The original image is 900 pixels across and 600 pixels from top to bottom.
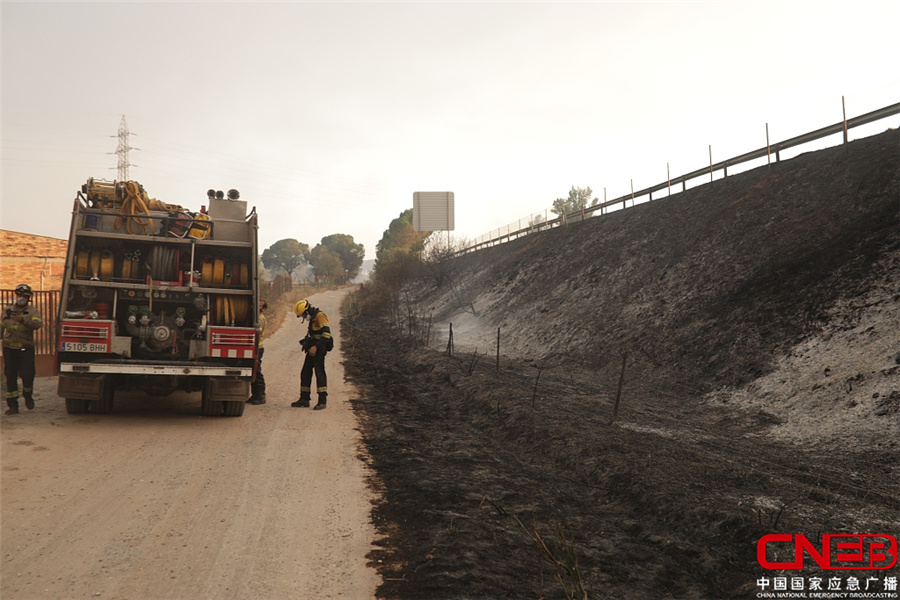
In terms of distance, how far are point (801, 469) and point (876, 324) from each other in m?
5.17

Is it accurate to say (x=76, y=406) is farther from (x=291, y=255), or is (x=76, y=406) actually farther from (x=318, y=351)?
(x=291, y=255)

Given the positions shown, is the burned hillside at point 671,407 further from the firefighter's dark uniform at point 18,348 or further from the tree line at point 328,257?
the tree line at point 328,257

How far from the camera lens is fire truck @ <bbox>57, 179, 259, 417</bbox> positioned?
8.53 m

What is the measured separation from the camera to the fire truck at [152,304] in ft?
28.0

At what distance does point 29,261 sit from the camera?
25781 millimetres

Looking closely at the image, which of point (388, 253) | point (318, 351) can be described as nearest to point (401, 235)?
point (388, 253)

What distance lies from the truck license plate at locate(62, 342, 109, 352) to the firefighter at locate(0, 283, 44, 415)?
3.98 feet

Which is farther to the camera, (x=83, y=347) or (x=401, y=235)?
(x=401, y=235)

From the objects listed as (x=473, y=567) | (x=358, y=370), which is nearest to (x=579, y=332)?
(x=358, y=370)

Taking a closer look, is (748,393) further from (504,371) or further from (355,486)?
(355,486)

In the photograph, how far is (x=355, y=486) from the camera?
630 centimetres

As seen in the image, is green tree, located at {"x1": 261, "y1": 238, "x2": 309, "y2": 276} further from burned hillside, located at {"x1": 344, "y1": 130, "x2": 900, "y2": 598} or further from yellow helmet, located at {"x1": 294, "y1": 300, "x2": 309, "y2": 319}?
yellow helmet, located at {"x1": 294, "y1": 300, "x2": 309, "y2": 319}

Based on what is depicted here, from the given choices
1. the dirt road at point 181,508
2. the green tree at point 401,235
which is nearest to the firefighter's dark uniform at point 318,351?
the dirt road at point 181,508

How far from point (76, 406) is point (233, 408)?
2.33 meters
